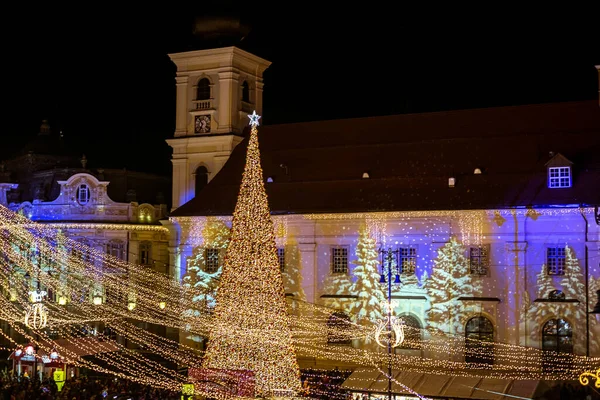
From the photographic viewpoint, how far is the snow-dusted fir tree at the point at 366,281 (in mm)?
50156

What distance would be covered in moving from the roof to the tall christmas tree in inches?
505

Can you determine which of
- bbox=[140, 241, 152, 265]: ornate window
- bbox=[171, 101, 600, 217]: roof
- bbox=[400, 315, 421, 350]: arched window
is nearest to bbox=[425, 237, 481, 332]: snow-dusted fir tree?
bbox=[400, 315, 421, 350]: arched window

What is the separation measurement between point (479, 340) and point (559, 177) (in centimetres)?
819

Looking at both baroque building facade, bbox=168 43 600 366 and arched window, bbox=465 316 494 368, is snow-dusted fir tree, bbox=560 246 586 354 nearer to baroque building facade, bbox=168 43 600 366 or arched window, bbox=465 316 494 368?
baroque building facade, bbox=168 43 600 366

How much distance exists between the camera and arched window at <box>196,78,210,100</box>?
58.3 meters

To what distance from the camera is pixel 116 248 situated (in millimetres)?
63688

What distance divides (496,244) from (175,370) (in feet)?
51.0

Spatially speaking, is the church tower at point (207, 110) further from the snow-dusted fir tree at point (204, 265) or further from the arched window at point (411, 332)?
the arched window at point (411, 332)

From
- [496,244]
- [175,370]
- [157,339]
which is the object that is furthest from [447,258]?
[157,339]

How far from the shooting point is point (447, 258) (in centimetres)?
4894

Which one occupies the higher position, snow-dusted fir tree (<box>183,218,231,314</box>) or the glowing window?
the glowing window

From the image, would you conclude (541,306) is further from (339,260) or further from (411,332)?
(339,260)

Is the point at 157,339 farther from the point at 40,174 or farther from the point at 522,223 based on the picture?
the point at 522,223

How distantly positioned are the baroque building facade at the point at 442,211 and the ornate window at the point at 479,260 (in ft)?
0.15
